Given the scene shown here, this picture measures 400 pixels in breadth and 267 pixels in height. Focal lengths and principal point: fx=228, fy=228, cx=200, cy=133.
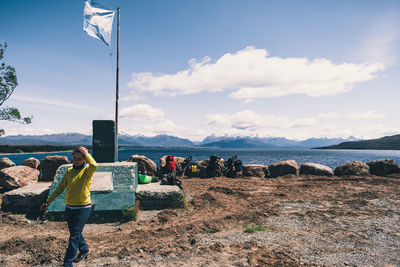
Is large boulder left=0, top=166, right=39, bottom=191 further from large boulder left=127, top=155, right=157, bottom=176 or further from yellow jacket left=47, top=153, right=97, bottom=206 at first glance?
yellow jacket left=47, top=153, right=97, bottom=206

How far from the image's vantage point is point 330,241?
6074mm

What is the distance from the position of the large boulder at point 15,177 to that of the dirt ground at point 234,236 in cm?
487

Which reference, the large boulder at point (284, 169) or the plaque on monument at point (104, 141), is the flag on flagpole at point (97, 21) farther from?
the large boulder at point (284, 169)

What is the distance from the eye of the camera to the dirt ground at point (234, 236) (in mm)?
5113

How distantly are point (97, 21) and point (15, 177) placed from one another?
9.44 m

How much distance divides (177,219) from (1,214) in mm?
6281

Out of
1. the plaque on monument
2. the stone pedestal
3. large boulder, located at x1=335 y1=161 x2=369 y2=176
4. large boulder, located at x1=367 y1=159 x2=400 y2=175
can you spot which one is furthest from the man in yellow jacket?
large boulder, located at x1=367 y1=159 x2=400 y2=175

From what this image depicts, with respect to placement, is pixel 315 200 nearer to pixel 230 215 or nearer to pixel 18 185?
pixel 230 215

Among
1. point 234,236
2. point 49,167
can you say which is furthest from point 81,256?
point 49,167

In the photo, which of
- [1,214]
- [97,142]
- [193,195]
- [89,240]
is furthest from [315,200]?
[1,214]

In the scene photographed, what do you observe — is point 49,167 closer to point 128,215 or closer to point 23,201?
point 23,201

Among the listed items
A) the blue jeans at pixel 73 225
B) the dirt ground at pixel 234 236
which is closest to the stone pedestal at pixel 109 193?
the dirt ground at pixel 234 236

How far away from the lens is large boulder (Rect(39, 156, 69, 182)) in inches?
562

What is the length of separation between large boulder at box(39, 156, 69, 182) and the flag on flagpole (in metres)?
8.16
